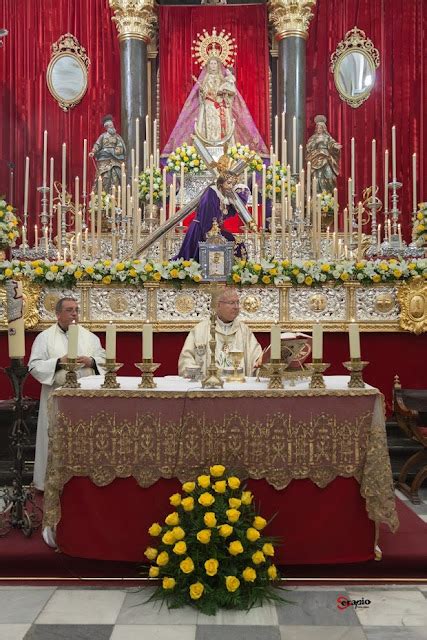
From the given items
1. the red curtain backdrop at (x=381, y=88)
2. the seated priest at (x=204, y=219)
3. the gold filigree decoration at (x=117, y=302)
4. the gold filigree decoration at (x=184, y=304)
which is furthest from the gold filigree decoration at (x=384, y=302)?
the red curtain backdrop at (x=381, y=88)

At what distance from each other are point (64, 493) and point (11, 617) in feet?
2.46

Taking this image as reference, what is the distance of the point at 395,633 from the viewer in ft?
11.4

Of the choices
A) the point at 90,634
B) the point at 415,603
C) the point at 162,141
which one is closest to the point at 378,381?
the point at 415,603

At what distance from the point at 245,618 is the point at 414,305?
4.21m

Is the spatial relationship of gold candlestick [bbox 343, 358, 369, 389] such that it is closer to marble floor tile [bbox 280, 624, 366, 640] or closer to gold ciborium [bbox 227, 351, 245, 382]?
gold ciborium [bbox 227, 351, 245, 382]

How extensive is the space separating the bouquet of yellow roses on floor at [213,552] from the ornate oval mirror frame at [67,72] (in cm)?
1280

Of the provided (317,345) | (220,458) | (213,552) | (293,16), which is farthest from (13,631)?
(293,16)

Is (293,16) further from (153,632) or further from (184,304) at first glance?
(153,632)

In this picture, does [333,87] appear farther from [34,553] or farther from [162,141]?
[34,553]

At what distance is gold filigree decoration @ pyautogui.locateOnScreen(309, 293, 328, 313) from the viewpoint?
712 cm

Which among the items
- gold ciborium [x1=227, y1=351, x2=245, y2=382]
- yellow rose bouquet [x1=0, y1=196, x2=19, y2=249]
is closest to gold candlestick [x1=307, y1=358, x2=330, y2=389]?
gold ciborium [x1=227, y1=351, x2=245, y2=382]

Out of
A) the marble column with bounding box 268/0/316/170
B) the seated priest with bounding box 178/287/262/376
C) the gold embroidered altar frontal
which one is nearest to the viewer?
the gold embroidered altar frontal

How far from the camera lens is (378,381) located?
285 inches
